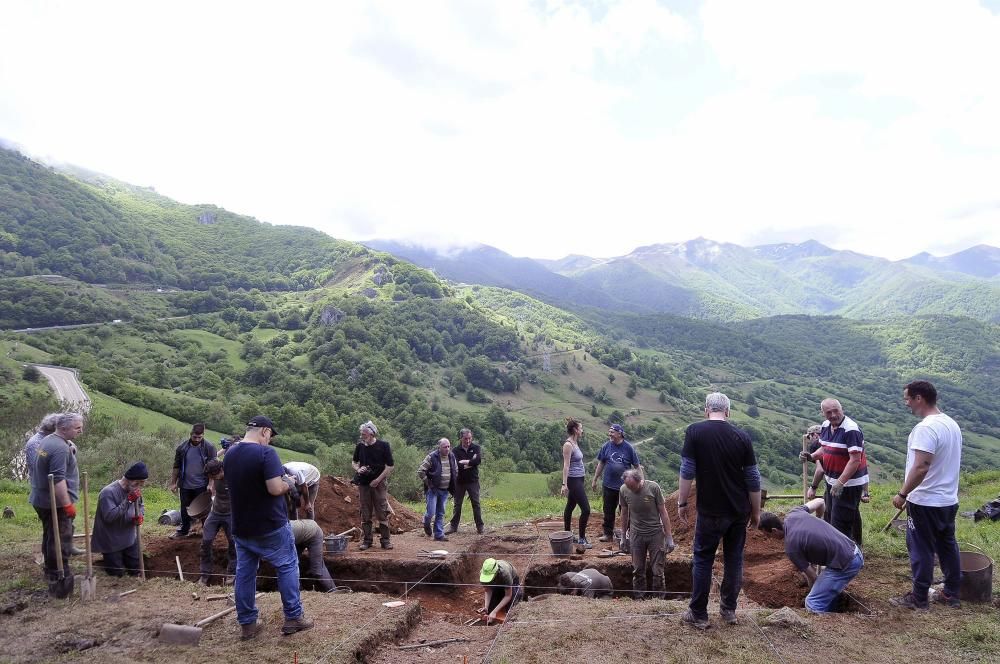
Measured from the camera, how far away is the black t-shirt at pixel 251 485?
5.42 metres

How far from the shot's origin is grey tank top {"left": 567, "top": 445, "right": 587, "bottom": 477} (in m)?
10.3

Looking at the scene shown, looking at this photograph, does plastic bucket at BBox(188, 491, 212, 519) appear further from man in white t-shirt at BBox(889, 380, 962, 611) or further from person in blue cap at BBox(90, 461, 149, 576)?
man in white t-shirt at BBox(889, 380, 962, 611)

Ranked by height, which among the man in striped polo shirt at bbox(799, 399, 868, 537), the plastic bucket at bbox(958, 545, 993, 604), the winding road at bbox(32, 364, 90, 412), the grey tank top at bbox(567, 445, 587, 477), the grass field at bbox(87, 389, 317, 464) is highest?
the man in striped polo shirt at bbox(799, 399, 868, 537)

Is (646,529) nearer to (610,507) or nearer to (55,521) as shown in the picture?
(610,507)

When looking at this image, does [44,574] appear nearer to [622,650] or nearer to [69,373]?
[622,650]

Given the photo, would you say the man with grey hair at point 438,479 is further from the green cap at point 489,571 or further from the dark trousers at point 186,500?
the dark trousers at point 186,500

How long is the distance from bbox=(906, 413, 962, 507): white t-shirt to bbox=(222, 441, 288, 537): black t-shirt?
6.81 m

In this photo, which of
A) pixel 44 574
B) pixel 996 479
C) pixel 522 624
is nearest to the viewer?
pixel 522 624

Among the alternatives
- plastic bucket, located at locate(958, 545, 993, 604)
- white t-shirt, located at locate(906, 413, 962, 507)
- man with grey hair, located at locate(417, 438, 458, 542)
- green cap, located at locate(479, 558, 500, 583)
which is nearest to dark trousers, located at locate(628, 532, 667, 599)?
green cap, located at locate(479, 558, 500, 583)

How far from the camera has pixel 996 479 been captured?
17141mm

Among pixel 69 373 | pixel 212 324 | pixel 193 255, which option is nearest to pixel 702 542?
pixel 69 373

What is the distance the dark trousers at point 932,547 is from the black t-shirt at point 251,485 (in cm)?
703

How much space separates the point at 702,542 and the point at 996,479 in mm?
18389

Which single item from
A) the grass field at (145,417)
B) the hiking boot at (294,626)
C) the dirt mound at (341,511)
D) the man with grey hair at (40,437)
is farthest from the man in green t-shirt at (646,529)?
the grass field at (145,417)
